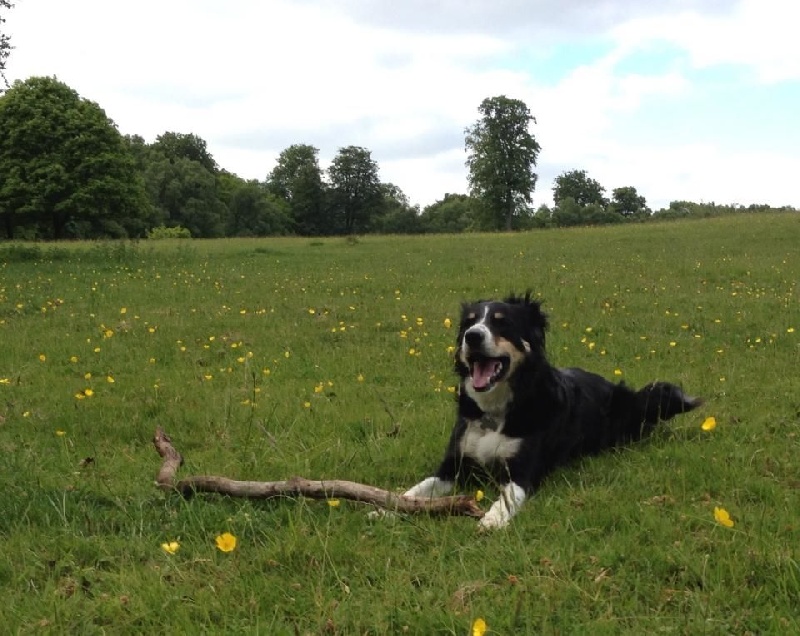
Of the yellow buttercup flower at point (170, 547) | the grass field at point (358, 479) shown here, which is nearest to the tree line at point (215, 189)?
the grass field at point (358, 479)

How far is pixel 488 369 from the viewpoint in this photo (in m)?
4.43

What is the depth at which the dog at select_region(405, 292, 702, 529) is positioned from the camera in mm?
4336

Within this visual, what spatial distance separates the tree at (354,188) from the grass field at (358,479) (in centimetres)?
8002

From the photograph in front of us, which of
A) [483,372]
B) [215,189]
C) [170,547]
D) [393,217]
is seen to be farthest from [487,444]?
Answer: [393,217]

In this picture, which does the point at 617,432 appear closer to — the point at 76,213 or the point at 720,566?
the point at 720,566

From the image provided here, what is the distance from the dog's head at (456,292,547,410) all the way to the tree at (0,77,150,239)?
44841 millimetres

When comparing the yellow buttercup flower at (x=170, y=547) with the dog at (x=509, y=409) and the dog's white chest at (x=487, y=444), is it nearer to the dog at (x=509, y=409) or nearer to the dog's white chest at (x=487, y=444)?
the dog at (x=509, y=409)

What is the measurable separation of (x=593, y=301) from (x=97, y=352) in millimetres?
7988

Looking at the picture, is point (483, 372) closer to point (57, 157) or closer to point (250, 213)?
point (57, 157)

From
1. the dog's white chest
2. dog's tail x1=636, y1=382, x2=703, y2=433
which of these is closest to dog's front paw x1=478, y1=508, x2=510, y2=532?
the dog's white chest

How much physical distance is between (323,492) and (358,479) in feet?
2.37

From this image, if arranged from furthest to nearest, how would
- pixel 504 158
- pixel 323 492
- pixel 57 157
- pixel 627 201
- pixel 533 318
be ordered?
pixel 627 201, pixel 504 158, pixel 57 157, pixel 533 318, pixel 323 492

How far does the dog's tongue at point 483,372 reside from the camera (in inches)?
171

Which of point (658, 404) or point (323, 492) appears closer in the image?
point (323, 492)
